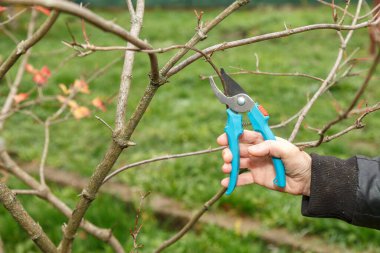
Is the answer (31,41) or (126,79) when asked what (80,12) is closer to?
(31,41)

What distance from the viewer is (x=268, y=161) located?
1.64m

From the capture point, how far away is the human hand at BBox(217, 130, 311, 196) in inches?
56.1

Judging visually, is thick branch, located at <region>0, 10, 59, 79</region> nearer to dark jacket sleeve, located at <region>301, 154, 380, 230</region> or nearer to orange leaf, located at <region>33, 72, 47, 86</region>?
dark jacket sleeve, located at <region>301, 154, 380, 230</region>

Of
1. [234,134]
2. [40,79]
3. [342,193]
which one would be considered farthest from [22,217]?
[40,79]

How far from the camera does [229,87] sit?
142 cm

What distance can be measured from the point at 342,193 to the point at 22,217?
0.96 m

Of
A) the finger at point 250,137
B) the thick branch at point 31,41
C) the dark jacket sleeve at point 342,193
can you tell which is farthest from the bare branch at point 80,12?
the dark jacket sleeve at point 342,193

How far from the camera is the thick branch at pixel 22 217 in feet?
4.14

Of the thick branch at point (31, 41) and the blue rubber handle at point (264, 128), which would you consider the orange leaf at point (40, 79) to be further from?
the blue rubber handle at point (264, 128)

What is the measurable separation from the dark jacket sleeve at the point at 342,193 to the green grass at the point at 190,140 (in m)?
0.46

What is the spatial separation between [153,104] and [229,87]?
3.65m

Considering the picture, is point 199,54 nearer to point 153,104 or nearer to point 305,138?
point 305,138

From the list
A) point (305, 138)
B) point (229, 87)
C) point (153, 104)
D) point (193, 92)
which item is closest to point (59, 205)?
point (229, 87)

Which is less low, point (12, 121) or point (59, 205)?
point (12, 121)
